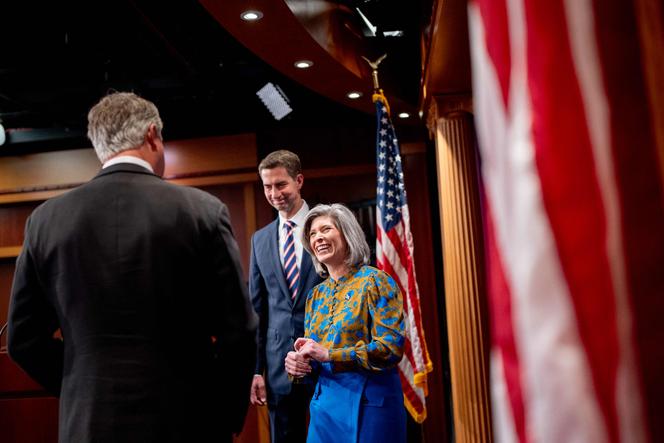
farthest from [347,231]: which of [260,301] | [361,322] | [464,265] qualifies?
[464,265]

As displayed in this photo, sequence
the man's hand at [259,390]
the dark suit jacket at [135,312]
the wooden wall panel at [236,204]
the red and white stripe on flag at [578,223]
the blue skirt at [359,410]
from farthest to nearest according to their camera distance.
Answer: the wooden wall panel at [236,204] → the man's hand at [259,390] → the blue skirt at [359,410] → the dark suit jacket at [135,312] → the red and white stripe on flag at [578,223]

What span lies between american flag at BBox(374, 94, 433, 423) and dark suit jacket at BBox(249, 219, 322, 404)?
31.4 inches

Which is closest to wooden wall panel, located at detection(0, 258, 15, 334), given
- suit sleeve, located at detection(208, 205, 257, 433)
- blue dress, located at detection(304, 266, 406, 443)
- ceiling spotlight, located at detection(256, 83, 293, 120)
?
ceiling spotlight, located at detection(256, 83, 293, 120)

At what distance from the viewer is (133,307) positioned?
1.36m

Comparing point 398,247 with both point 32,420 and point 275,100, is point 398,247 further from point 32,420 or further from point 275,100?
point 32,420

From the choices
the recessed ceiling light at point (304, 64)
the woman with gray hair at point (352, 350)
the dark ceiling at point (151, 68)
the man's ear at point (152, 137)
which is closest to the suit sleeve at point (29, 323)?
the man's ear at point (152, 137)

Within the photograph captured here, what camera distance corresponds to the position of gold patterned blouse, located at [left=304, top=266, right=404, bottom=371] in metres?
1.95

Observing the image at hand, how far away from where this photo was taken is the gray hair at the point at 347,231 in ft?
7.22

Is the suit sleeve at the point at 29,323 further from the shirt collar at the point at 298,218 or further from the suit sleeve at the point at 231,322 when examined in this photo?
the shirt collar at the point at 298,218

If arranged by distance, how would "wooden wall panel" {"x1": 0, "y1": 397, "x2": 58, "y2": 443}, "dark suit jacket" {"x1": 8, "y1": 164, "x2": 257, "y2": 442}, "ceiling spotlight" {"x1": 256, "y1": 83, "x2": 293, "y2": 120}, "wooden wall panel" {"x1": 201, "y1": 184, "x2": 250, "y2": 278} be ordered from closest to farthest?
"dark suit jacket" {"x1": 8, "y1": 164, "x2": 257, "y2": 442}, "wooden wall panel" {"x1": 0, "y1": 397, "x2": 58, "y2": 443}, "ceiling spotlight" {"x1": 256, "y1": 83, "x2": 293, "y2": 120}, "wooden wall panel" {"x1": 201, "y1": 184, "x2": 250, "y2": 278}

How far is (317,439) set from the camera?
6.70ft

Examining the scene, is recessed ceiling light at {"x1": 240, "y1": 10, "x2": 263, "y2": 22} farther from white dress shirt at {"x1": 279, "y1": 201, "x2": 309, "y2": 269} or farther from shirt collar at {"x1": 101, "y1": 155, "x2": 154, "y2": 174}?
shirt collar at {"x1": 101, "y1": 155, "x2": 154, "y2": 174}

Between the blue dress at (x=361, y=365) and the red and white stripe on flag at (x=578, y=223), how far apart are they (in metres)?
1.52

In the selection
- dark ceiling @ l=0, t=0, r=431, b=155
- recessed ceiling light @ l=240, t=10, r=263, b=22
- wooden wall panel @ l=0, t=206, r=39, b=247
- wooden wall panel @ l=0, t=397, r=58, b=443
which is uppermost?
dark ceiling @ l=0, t=0, r=431, b=155
